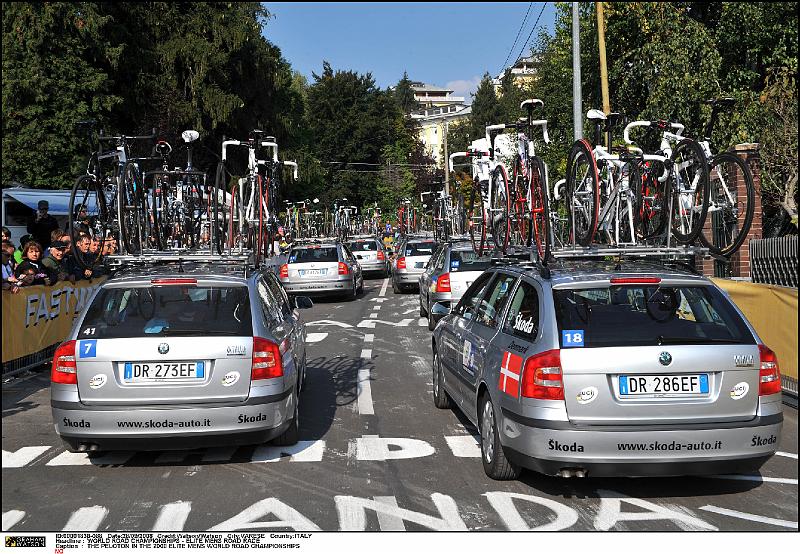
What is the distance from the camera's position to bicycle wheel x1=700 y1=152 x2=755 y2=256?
7547mm

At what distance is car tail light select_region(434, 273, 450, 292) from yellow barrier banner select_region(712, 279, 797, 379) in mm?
5102

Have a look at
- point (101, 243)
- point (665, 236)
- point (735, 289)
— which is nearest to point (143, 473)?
point (101, 243)

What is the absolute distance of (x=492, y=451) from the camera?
19.7 ft

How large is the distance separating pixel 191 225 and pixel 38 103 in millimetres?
19798

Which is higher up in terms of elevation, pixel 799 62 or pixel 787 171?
pixel 799 62

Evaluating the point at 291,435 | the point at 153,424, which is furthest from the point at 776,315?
the point at 153,424

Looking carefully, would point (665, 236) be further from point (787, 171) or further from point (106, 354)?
point (787, 171)

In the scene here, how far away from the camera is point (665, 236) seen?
852 cm

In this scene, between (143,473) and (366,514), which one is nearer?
(366,514)

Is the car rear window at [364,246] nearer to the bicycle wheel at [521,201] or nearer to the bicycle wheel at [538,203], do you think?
the bicycle wheel at [521,201]

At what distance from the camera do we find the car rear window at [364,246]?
31125mm

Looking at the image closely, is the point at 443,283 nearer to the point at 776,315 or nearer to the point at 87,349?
the point at 776,315

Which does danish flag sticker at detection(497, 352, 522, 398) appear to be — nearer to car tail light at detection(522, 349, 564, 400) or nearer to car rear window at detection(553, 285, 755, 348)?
car tail light at detection(522, 349, 564, 400)

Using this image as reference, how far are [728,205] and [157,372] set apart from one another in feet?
18.0
